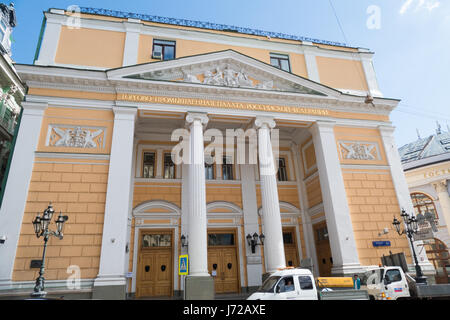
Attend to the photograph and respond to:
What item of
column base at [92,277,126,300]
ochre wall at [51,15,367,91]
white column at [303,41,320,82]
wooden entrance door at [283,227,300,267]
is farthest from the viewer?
white column at [303,41,320,82]

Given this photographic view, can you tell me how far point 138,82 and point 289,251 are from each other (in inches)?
501

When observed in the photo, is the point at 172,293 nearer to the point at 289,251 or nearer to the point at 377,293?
the point at 289,251

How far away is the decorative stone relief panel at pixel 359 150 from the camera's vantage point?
16864 millimetres

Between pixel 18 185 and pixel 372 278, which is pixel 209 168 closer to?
pixel 18 185

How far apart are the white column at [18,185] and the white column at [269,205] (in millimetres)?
10181

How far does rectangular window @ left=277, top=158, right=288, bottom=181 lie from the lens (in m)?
19.6

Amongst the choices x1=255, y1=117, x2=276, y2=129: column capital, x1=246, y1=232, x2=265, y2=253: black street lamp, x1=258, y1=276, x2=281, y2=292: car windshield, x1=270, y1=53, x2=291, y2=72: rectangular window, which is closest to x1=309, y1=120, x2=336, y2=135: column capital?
x1=255, y1=117, x2=276, y2=129: column capital

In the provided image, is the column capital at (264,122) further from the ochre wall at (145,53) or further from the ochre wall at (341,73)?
the ochre wall at (341,73)

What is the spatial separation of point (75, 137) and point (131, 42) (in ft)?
20.8

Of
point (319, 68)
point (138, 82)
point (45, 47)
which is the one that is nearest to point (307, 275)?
point (138, 82)

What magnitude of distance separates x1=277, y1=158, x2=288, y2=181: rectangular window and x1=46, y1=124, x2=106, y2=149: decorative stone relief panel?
10917 millimetres

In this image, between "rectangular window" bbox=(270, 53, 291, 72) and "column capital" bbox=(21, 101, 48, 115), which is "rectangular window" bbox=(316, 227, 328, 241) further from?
"column capital" bbox=(21, 101, 48, 115)

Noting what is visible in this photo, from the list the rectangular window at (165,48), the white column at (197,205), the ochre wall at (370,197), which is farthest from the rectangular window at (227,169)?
the rectangular window at (165,48)

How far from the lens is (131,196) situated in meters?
16.6
